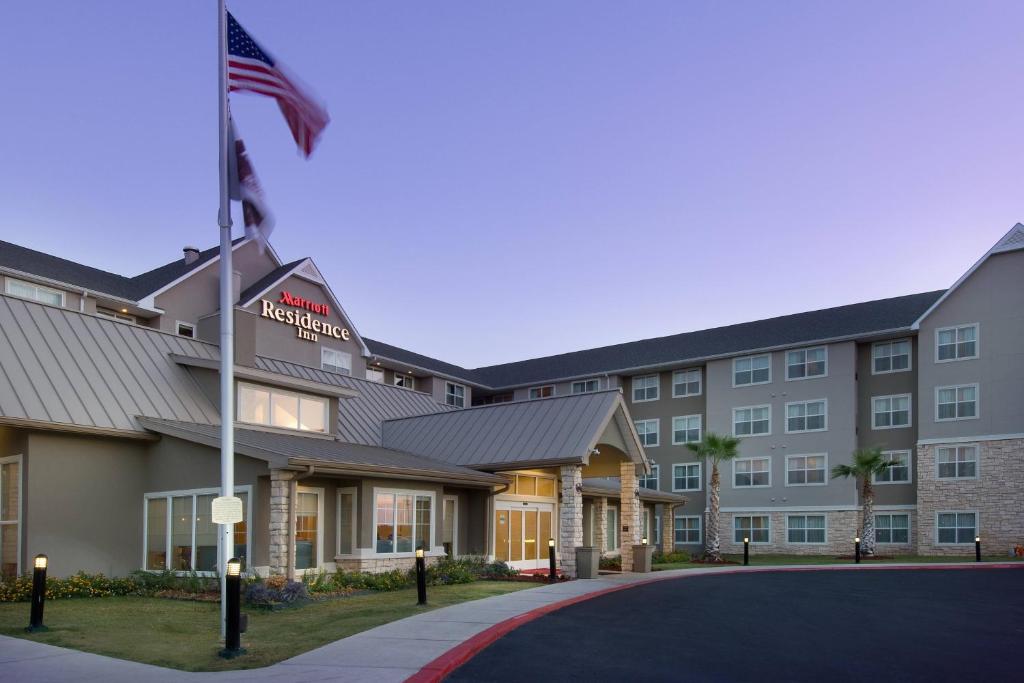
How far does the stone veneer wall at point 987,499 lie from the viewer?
38875 millimetres

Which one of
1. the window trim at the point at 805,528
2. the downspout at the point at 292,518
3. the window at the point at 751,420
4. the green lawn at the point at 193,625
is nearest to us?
the green lawn at the point at 193,625

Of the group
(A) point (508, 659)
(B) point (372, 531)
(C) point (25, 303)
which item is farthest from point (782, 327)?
(A) point (508, 659)

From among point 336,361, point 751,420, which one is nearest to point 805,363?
point 751,420

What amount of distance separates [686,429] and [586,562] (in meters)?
27.0

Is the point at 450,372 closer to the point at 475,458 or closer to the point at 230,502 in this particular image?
the point at 475,458

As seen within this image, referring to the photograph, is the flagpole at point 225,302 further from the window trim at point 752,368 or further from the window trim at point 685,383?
the window trim at point 685,383

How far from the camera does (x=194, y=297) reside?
37.8m

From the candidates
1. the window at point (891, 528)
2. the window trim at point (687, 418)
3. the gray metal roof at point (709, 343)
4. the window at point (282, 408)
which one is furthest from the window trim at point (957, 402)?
the window at point (282, 408)

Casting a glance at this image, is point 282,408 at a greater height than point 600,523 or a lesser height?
greater

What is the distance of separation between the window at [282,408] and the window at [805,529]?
27.4m

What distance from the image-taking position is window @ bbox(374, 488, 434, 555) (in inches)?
912

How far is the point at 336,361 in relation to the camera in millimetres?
43219

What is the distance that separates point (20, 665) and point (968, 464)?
130ft

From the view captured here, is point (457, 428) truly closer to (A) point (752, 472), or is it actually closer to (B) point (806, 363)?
(A) point (752, 472)
